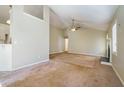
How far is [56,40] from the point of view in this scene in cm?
1029

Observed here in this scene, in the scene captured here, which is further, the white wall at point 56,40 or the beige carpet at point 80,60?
the white wall at point 56,40

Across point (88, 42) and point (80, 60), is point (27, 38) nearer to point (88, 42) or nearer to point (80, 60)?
point (80, 60)

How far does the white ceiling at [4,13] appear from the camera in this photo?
4130 mm

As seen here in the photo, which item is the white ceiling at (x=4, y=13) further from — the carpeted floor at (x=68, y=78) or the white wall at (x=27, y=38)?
the carpeted floor at (x=68, y=78)

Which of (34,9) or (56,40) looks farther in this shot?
(56,40)

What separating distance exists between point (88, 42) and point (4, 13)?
7399 mm

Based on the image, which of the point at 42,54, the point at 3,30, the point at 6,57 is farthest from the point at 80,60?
the point at 3,30

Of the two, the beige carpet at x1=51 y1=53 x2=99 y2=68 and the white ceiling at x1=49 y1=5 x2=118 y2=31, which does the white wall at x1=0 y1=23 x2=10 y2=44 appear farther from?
the beige carpet at x1=51 y1=53 x2=99 y2=68

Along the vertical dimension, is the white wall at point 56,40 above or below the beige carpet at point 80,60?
above

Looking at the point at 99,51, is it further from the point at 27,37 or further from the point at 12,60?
the point at 12,60

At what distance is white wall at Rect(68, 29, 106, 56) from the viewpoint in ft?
29.6

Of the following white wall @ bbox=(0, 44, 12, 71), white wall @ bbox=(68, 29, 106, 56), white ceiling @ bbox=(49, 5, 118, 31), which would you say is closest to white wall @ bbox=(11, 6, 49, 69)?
white wall @ bbox=(0, 44, 12, 71)

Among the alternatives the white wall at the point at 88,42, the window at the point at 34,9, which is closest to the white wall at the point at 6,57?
the window at the point at 34,9

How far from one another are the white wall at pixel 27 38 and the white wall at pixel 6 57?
0.14 metres
